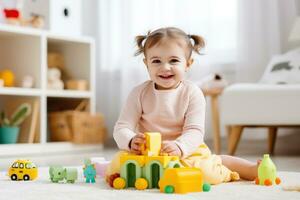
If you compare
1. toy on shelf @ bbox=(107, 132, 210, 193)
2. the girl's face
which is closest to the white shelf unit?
the girl's face

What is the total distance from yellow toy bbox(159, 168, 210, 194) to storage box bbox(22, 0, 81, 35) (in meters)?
2.27

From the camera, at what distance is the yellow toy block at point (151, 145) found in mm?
1328

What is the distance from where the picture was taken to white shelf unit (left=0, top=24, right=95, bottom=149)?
319 centimetres

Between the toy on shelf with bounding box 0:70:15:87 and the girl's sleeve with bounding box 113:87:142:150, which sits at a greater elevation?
the toy on shelf with bounding box 0:70:15:87

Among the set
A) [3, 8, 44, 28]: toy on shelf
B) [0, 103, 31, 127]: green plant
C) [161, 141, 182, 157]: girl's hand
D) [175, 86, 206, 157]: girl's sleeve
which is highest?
[3, 8, 44, 28]: toy on shelf

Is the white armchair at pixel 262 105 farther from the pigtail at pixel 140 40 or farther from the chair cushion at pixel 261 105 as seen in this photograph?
the pigtail at pixel 140 40

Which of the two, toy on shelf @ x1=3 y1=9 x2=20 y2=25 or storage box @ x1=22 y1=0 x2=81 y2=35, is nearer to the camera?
toy on shelf @ x1=3 y1=9 x2=20 y2=25

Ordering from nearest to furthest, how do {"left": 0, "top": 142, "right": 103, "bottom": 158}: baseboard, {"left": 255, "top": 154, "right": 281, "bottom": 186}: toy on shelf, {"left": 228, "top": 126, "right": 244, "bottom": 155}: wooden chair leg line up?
{"left": 255, "top": 154, "right": 281, "bottom": 186}: toy on shelf → {"left": 228, "top": 126, "right": 244, "bottom": 155}: wooden chair leg → {"left": 0, "top": 142, "right": 103, "bottom": 158}: baseboard

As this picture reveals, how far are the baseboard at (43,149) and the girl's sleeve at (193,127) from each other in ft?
5.50

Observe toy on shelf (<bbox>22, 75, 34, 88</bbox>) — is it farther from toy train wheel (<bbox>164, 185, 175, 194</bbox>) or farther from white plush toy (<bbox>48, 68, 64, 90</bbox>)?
toy train wheel (<bbox>164, 185, 175, 194</bbox>)

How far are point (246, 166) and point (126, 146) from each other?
1.19 ft

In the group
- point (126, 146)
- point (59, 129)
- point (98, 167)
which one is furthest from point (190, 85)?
point (59, 129)

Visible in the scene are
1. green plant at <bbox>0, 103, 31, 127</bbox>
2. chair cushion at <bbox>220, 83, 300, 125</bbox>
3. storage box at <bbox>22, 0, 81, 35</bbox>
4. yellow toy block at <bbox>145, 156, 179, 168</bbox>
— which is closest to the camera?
yellow toy block at <bbox>145, 156, 179, 168</bbox>

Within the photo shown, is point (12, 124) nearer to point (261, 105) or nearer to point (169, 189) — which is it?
point (261, 105)
